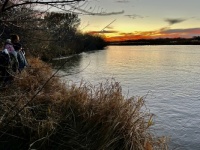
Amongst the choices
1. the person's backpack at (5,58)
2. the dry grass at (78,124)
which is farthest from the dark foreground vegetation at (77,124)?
the person's backpack at (5,58)

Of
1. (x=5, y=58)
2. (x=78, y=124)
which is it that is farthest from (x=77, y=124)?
(x=5, y=58)

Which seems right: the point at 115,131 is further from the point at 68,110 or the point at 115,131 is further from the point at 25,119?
the point at 25,119

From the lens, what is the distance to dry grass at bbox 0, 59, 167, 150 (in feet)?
17.0

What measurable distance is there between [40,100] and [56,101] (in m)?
0.32

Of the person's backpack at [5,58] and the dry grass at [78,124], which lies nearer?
the dry grass at [78,124]

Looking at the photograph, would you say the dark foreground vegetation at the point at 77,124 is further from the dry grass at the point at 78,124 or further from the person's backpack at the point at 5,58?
the person's backpack at the point at 5,58

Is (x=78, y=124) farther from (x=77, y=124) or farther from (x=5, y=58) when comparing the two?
(x=5, y=58)

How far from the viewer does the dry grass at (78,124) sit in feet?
17.0

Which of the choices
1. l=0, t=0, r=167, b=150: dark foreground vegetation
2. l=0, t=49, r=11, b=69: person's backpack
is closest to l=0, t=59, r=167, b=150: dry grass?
l=0, t=0, r=167, b=150: dark foreground vegetation

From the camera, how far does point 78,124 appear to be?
18.6 ft

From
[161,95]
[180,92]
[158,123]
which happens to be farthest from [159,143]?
[180,92]

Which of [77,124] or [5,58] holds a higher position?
[5,58]

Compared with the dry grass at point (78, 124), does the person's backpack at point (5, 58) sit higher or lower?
higher

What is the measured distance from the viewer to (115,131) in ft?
17.9
